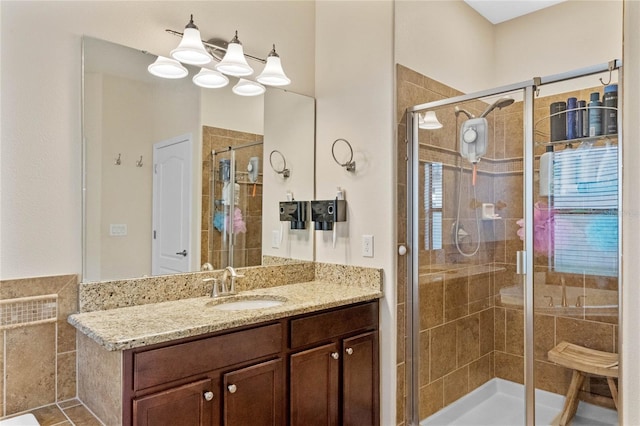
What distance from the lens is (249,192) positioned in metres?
2.51

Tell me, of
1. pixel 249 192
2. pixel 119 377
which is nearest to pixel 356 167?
pixel 249 192

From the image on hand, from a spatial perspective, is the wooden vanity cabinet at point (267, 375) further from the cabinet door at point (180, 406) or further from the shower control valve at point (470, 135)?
the shower control valve at point (470, 135)

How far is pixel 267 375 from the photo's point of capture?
1831 millimetres

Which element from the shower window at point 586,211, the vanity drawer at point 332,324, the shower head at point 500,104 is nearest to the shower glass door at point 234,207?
the vanity drawer at point 332,324

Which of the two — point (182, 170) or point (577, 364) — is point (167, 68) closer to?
point (182, 170)

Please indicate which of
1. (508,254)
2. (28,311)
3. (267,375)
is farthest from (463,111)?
(28,311)

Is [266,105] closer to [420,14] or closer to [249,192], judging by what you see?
[249,192]

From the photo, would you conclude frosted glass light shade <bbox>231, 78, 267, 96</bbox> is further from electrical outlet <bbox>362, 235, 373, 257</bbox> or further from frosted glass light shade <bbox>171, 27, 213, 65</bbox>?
electrical outlet <bbox>362, 235, 373, 257</bbox>

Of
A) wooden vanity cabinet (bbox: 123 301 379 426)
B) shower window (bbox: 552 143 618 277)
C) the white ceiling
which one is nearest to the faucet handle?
wooden vanity cabinet (bbox: 123 301 379 426)

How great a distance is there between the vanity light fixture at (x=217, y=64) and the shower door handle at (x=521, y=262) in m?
1.63

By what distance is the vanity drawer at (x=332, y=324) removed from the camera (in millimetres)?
1972

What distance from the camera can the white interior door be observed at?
6.83 feet

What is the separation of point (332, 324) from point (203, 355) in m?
0.72

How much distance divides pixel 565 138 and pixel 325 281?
1625 mm
